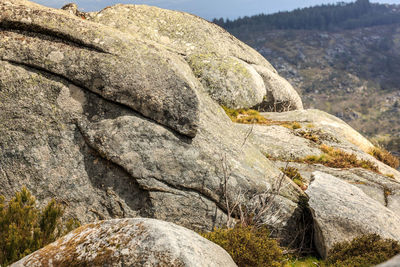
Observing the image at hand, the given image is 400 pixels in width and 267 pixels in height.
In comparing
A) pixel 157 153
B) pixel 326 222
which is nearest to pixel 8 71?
pixel 157 153

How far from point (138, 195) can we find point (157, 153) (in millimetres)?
1392

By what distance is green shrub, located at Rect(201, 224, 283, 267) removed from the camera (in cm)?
830

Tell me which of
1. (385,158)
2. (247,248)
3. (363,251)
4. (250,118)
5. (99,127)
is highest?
(99,127)

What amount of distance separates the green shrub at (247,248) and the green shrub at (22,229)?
397 centimetres

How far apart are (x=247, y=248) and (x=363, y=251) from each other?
147 inches

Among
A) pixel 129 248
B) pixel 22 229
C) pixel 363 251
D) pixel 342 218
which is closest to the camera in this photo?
pixel 129 248

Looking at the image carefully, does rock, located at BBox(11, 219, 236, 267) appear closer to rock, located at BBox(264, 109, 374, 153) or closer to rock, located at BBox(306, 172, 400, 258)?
rock, located at BBox(306, 172, 400, 258)

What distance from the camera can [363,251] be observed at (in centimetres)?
945

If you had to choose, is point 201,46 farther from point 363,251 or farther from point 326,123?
point 363,251

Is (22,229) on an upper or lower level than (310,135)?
upper

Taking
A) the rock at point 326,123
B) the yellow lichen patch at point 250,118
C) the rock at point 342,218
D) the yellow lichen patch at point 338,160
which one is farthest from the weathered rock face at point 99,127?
the rock at point 326,123

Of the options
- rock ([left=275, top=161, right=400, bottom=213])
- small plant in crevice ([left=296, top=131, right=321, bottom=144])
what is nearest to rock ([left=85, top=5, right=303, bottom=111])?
small plant in crevice ([left=296, top=131, right=321, bottom=144])

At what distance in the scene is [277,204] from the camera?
11.1 meters

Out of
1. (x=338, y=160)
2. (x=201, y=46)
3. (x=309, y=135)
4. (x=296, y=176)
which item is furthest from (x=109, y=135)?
(x=309, y=135)
